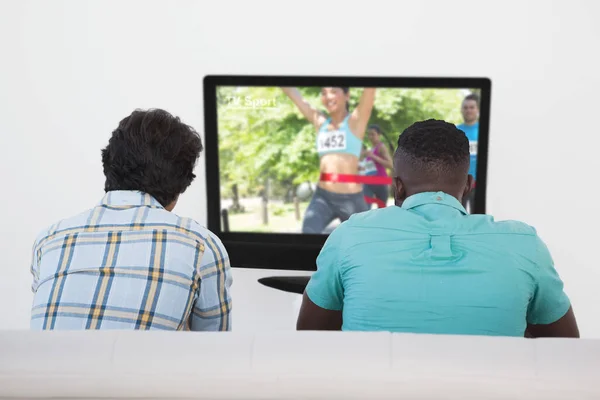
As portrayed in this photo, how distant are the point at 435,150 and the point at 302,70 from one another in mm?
1687

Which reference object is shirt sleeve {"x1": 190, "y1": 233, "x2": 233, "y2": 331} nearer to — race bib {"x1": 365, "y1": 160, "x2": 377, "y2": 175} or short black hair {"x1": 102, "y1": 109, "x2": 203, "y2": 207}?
short black hair {"x1": 102, "y1": 109, "x2": 203, "y2": 207}

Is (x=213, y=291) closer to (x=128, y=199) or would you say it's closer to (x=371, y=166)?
(x=128, y=199)

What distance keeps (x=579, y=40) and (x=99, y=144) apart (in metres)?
2.18

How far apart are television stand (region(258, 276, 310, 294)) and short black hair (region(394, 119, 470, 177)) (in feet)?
3.87

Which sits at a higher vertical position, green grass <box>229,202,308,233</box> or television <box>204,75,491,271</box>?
television <box>204,75,491,271</box>

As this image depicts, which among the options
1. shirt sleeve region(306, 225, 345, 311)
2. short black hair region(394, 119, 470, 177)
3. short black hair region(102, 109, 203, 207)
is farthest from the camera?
short black hair region(102, 109, 203, 207)

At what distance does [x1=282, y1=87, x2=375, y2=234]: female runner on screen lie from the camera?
9.36ft

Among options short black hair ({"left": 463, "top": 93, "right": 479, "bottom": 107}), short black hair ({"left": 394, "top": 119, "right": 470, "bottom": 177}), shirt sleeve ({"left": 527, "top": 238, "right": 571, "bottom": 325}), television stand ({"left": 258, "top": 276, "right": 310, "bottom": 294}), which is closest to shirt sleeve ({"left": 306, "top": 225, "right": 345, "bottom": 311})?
short black hair ({"left": 394, "top": 119, "right": 470, "bottom": 177})

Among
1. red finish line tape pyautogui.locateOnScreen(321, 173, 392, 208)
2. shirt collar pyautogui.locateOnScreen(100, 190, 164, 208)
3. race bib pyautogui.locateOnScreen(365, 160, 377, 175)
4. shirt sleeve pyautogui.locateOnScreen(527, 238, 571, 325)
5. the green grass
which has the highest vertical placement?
shirt collar pyautogui.locateOnScreen(100, 190, 164, 208)

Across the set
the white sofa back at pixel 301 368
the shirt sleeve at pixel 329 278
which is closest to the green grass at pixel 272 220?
the shirt sleeve at pixel 329 278

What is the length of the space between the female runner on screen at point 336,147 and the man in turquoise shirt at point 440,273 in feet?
4.31

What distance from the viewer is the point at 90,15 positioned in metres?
3.35

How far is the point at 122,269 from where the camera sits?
1552 millimetres

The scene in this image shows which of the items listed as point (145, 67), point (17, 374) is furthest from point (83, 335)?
point (145, 67)
